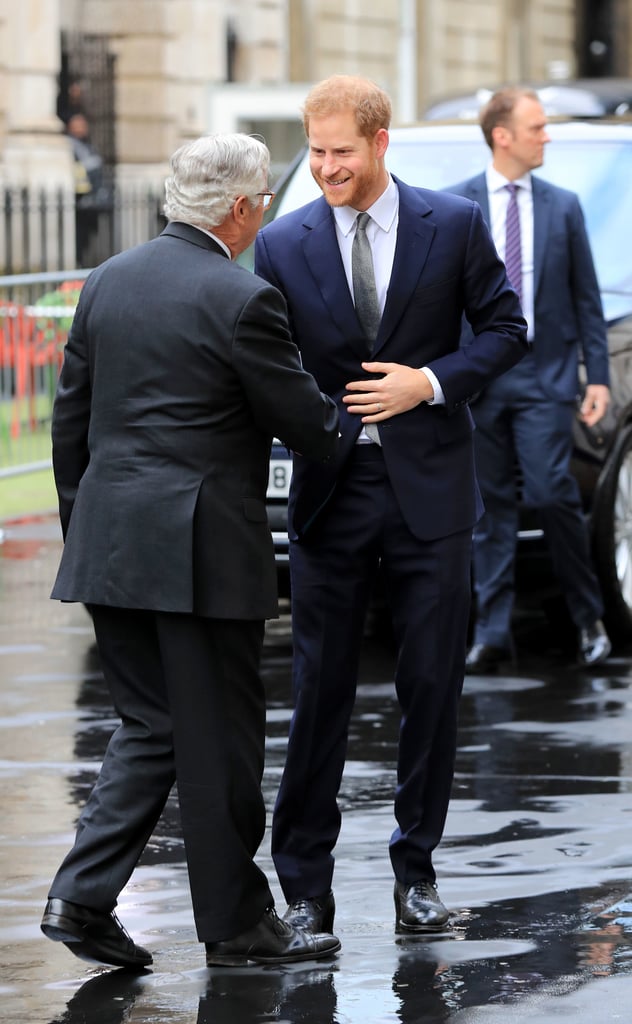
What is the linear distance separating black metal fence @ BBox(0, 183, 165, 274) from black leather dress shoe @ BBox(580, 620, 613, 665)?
11563 millimetres

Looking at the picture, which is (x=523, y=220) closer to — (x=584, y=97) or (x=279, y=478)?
(x=279, y=478)

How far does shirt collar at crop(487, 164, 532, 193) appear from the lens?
843cm

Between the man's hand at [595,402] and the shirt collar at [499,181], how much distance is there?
2.50 ft

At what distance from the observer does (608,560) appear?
8.97 m

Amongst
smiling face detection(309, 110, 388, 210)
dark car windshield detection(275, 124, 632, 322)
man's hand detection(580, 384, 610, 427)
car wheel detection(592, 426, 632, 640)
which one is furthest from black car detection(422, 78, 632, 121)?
smiling face detection(309, 110, 388, 210)

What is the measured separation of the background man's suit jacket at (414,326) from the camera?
5.26 m

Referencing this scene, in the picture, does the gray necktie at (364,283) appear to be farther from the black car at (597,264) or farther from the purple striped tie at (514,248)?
the black car at (597,264)

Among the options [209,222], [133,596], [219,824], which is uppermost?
[209,222]

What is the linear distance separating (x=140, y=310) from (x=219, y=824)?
109cm

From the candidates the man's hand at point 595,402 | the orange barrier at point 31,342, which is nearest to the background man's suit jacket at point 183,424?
the man's hand at point 595,402

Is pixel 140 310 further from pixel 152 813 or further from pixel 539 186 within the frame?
pixel 539 186

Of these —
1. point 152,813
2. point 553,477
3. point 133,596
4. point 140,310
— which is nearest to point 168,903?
point 152,813

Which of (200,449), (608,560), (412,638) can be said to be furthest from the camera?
(608,560)

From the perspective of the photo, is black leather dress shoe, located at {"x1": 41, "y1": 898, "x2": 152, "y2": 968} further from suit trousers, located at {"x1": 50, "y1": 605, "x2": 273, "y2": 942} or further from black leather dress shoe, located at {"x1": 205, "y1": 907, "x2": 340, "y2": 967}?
black leather dress shoe, located at {"x1": 205, "y1": 907, "x2": 340, "y2": 967}
